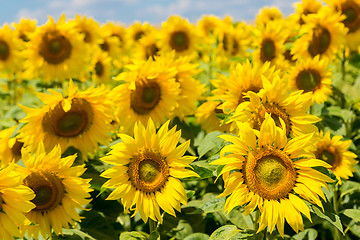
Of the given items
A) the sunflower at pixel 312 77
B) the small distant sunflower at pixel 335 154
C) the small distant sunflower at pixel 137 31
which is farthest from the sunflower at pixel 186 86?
the small distant sunflower at pixel 137 31

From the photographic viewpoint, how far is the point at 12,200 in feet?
7.13

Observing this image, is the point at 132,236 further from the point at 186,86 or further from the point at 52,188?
the point at 186,86

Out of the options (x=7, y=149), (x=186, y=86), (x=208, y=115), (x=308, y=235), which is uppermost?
(x=186, y=86)

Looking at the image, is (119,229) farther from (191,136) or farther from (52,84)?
(52,84)

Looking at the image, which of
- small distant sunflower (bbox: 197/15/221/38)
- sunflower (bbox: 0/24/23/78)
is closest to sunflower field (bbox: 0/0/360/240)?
sunflower (bbox: 0/24/23/78)

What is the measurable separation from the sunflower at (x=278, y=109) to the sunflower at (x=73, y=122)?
1213 mm

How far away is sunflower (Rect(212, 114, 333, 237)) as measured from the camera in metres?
2.12

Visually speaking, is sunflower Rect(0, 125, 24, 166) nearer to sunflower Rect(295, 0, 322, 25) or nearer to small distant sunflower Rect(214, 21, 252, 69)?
small distant sunflower Rect(214, 21, 252, 69)

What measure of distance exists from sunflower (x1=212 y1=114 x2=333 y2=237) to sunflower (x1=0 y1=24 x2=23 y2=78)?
4453 mm

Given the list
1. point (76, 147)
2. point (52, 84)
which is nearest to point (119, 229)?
point (76, 147)

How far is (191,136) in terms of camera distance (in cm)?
347

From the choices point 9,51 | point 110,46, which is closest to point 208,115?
point 110,46

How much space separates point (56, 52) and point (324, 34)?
9.02ft

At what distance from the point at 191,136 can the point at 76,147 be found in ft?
3.02
